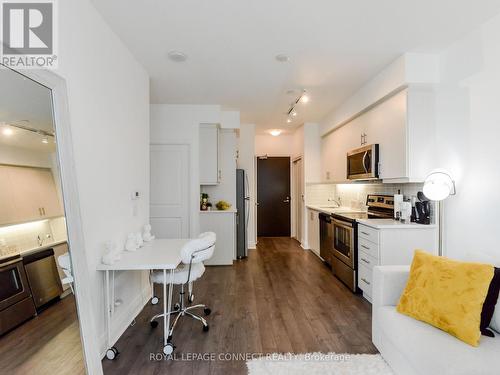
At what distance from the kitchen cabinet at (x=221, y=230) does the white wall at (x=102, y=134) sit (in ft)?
5.60

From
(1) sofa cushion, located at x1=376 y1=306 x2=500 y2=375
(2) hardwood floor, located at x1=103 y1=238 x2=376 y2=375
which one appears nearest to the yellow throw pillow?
(1) sofa cushion, located at x1=376 y1=306 x2=500 y2=375

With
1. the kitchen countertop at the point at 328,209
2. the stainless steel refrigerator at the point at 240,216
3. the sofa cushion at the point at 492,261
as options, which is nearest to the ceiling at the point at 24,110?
the sofa cushion at the point at 492,261

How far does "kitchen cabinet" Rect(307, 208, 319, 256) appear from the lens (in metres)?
5.10

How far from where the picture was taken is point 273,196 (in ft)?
23.4

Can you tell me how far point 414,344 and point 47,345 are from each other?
1.99 meters

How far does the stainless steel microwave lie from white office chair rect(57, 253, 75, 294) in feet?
10.5

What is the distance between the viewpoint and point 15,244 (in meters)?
1.33

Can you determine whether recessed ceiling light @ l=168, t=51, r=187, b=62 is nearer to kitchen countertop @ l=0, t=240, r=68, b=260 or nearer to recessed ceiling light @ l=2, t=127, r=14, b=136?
recessed ceiling light @ l=2, t=127, r=14, b=136

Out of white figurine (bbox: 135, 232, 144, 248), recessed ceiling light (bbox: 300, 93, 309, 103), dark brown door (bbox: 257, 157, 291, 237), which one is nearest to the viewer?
white figurine (bbox: 135, 232, 144, 248)

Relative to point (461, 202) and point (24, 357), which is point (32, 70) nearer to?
point (24, 357)

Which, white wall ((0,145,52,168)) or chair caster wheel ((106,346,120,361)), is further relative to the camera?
chair caster wheel ((106,346,120,361))

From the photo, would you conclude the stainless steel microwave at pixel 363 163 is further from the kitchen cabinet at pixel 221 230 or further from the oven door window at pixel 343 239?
the kitchen cabinet at pixel 221 230

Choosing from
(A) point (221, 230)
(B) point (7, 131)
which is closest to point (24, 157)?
(B) point (7, 131)

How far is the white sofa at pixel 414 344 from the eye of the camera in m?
1.37
